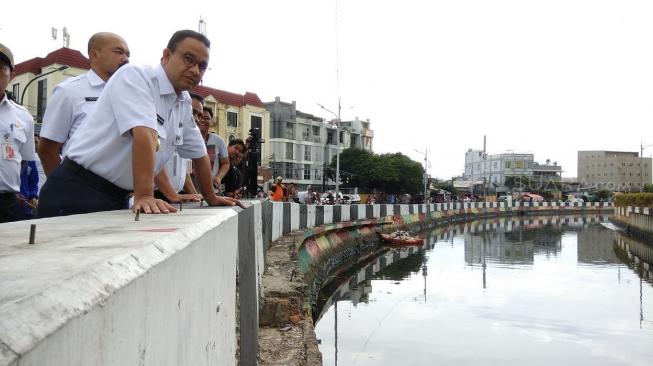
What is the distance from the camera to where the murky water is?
6656 millimetres

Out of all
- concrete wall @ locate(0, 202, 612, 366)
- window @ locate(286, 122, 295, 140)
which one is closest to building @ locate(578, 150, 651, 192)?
window @ locate(286, 122, 295, 140)

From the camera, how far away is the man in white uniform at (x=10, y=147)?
3295 mm

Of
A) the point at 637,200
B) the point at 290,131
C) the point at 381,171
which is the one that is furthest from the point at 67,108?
the point at 290,131

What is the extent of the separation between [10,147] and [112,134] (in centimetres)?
137

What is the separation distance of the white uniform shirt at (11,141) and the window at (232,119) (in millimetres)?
40068

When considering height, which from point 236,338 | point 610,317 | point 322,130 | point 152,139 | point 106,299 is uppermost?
point 322,130

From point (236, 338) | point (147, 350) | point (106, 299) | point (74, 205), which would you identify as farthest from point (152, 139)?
point (106, 299)

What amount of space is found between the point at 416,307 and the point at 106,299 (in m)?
8.66

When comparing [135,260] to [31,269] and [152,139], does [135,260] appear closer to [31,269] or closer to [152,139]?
[31,269]

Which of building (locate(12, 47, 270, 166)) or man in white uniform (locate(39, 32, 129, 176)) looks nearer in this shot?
man in white uniform (locate(39, 32, 129, 176))

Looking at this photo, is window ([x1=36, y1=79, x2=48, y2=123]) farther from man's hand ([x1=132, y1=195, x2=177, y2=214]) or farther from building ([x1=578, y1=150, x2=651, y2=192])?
building ([x1=578, y1=150, x2=651, y2=192])

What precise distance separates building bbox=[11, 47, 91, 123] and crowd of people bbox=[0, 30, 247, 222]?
26.9 m

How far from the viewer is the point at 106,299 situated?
34.1 inches

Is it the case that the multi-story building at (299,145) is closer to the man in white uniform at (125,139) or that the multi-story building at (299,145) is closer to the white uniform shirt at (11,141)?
the white uniform shirt at (11,141)
